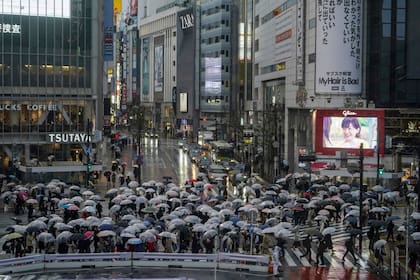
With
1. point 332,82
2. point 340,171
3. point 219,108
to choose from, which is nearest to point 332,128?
point 332,82

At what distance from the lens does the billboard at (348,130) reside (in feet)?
205

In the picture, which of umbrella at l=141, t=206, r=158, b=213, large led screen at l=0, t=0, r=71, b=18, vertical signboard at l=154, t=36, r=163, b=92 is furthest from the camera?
vertical signboard at l=154, t=36, r=163, b=92

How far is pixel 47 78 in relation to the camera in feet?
212

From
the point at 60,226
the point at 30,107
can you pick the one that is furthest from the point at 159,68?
the point at 60,226

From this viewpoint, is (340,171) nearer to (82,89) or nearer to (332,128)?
(332,128)

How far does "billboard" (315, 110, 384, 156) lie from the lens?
2458 inches

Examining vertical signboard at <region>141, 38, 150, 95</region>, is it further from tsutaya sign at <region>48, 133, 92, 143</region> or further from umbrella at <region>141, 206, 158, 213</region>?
umbrella at <region>141, 206, 158, 213</region>

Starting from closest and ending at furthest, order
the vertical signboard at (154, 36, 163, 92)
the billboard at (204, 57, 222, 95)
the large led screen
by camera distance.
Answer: the large led screen, the billboard at (204, 57, 222, 95), the vertical signboard at (154, 36, 163, 92)

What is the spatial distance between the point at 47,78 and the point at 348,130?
26.3 m

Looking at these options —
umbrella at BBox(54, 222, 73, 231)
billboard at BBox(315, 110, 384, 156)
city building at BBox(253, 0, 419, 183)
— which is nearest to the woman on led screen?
billboard at BBox(315, 110, 384, 156)

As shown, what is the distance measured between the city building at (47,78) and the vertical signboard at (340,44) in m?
20.0

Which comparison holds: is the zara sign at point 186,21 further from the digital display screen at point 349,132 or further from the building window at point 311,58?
the digital display screen at point 349,132

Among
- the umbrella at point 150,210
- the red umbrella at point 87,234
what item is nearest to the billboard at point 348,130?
the umbrella at point 150,210

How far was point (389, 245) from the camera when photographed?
33.1 meters
